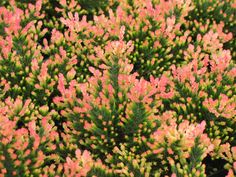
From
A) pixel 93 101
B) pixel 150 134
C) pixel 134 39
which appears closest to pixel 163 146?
pixel 150 134

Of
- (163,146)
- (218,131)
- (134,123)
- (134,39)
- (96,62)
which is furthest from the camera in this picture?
(134,39)

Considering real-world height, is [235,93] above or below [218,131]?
above

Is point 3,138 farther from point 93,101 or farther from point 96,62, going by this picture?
point 96,62

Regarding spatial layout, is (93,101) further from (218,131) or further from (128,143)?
(218,131)

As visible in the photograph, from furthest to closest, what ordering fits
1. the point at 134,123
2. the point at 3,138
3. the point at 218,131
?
the point at 218,131
the point at 134,123
the point at 3,138

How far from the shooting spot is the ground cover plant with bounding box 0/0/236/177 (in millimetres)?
3627

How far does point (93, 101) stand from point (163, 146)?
0.94 metres

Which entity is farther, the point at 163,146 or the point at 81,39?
the point at 81,39

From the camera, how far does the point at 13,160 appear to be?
344 cm

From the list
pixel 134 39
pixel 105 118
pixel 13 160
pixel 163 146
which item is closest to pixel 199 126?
pixel 163 146

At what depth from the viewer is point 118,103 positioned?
13.5 ft

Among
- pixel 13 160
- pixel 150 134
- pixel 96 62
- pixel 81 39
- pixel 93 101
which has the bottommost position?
pixel 13 160

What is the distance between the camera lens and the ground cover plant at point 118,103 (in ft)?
11.9

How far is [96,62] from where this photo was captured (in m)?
4.91
